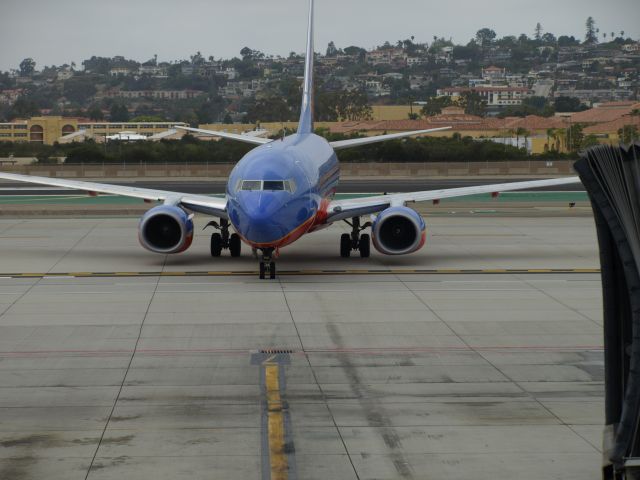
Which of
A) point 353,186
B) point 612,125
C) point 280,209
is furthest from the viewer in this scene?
point 612,125

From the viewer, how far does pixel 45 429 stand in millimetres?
17016

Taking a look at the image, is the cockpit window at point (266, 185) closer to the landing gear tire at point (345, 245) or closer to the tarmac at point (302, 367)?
the tarmac at point (302, 367)

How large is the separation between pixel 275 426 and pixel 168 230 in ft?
64.5

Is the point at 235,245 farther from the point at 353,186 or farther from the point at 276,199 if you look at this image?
the point at 353,186

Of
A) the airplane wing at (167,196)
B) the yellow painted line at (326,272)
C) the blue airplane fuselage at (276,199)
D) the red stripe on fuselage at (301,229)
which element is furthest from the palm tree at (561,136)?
the blue airplane fuselage at (276,199)

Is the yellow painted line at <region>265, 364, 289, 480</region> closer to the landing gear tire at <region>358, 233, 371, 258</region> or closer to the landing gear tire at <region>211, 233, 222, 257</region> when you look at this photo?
the landing gear tire at <region>358, 233, 371, 258</region>

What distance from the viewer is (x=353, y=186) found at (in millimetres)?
72875

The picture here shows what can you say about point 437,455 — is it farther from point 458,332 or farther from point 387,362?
point 458,332

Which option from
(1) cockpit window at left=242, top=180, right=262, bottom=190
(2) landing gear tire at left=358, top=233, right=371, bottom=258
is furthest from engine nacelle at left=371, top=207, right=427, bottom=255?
(1) cockpit window at left=242, top=180, right=262, bottom=190

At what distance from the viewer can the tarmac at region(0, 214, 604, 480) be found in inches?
617

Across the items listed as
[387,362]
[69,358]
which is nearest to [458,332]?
[387,362]

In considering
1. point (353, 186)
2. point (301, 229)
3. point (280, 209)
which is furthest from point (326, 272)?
point (353, 186)

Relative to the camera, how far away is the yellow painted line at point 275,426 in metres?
15.1

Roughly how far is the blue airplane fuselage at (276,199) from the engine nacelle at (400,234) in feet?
5.95
